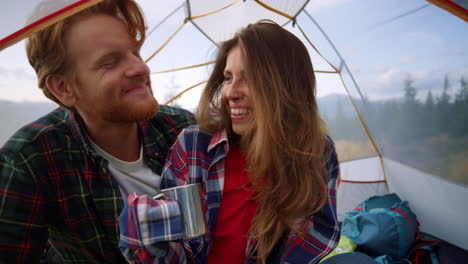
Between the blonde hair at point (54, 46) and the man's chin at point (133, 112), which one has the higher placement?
the blonde hair at point (54, 46)

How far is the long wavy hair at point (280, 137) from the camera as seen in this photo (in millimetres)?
943

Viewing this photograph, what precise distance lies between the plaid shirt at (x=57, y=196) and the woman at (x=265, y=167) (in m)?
0.24

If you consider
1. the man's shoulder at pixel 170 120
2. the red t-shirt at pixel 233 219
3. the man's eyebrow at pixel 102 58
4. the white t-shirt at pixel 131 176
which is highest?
the man's eyebrow at pixel 102 58

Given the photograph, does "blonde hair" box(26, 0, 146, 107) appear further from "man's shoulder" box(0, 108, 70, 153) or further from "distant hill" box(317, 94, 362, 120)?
"distant hill" box(317, 94, 362, 120)

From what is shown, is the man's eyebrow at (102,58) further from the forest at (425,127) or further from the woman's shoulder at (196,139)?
the forest at (425,127)

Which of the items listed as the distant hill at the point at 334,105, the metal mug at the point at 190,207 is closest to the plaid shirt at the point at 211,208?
A: the metal mug at the point at 190,207

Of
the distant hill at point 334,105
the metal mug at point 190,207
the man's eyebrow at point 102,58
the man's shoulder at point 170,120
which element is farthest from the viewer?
the distant hill at point 334,105

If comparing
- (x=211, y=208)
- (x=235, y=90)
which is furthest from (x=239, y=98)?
(x=211, y=208)

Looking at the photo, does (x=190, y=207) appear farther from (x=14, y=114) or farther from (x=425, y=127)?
(x=425, y=127)

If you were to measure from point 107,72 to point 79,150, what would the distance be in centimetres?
29

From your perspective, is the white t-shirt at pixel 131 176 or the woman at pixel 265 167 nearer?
the woman at pixel 265 167

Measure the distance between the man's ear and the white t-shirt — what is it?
169mm

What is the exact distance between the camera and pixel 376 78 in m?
1.94

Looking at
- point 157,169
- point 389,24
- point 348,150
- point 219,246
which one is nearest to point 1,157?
point 157,169
